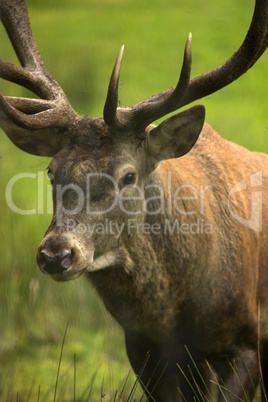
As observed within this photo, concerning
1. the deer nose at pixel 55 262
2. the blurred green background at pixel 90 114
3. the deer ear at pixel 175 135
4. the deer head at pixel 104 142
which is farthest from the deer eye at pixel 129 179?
the blurred green background at pixel 90 114

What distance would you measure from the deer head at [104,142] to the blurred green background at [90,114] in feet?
1.23

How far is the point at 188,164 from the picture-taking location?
13.0ft

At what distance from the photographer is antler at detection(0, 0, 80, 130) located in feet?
11.4

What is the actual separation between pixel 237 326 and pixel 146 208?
28.4 inches

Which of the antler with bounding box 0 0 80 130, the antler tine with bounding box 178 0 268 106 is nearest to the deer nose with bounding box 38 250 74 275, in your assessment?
the antler with bounding box 0 0 80 130

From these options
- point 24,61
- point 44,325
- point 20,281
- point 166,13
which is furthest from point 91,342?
point 166,13

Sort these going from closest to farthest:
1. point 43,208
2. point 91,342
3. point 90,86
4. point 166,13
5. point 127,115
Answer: point 127,115, point 90,86, point 91,342, point 43,208, point 166,13

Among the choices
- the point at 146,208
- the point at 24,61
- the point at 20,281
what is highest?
the point at 24,61

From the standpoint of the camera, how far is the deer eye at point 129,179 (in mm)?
3475

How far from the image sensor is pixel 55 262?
3.10 metres

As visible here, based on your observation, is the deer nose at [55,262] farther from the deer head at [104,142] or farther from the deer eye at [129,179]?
the deer eye at [129,179]

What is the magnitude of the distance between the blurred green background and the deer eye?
598mm

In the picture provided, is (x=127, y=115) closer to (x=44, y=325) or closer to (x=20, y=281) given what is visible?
(x=20, y=281)

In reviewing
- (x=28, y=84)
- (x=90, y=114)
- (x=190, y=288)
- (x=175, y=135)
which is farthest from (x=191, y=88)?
(x=90, y=114)
